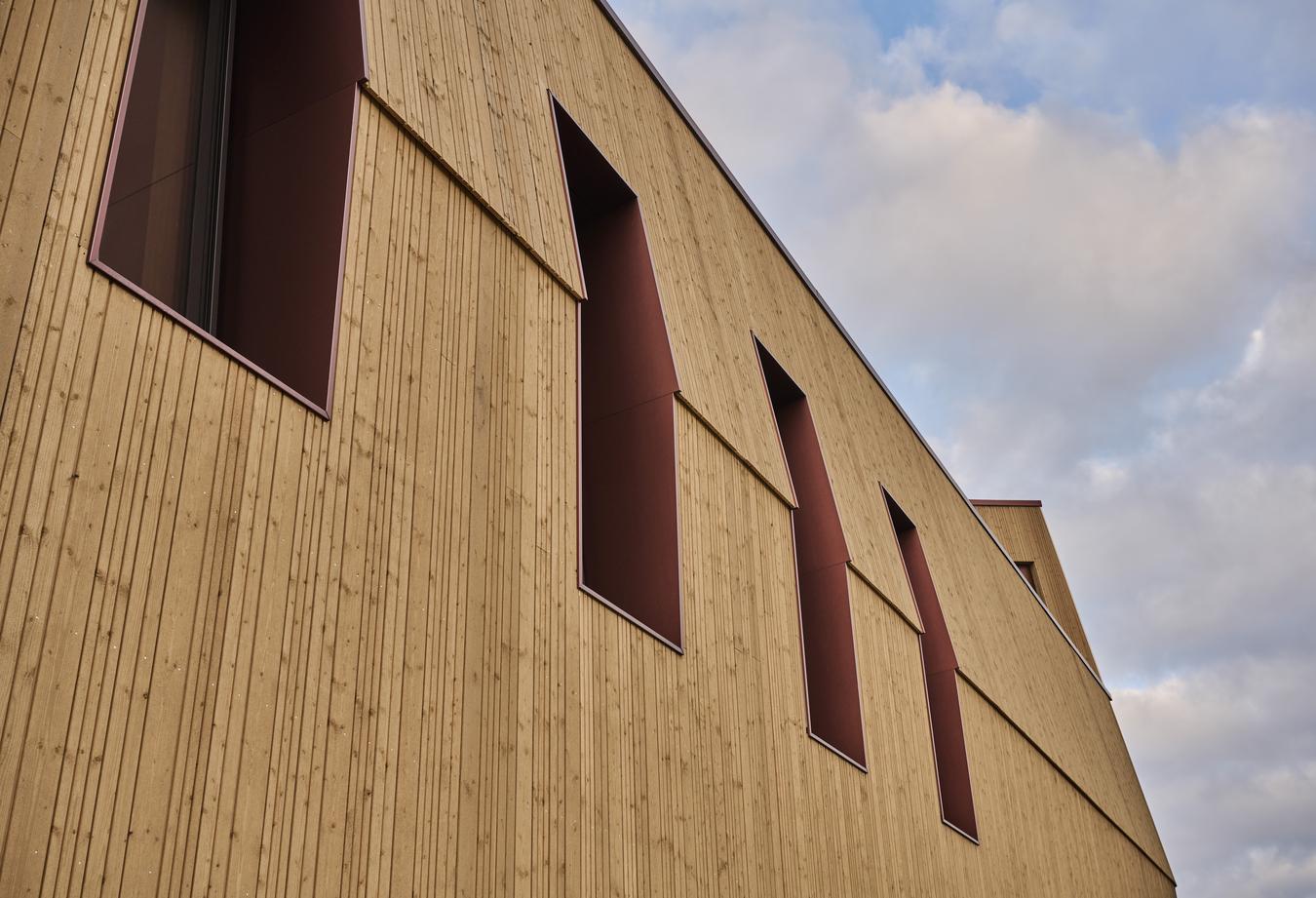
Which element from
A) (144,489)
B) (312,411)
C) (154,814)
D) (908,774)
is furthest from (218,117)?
(908,774)

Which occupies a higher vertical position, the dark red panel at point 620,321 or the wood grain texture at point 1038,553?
the wood grain texture at point 1038,553

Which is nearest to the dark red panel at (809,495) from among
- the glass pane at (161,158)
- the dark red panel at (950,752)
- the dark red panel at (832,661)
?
the dark red panel at (832,661)

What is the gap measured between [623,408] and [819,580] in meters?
3.35

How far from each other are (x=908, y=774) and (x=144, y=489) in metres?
8.60

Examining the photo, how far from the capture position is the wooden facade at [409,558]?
12.8 ft

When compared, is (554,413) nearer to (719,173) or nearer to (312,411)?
(312,411)

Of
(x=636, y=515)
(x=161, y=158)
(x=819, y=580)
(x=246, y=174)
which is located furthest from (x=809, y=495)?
(x=161, y=158)

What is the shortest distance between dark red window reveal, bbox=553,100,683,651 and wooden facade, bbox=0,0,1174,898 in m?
0.19

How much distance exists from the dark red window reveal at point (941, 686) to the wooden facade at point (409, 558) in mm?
2101

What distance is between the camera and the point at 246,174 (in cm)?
620

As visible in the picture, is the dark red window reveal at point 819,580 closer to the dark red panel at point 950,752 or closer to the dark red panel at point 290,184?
the dark red panel at point 950,752

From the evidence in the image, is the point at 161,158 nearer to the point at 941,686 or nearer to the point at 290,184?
the point at 290,184

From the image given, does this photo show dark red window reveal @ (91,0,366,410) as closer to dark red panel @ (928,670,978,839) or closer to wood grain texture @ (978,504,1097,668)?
dark red panel @ (928,670,978,839)

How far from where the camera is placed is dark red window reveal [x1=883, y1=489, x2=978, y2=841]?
13.0 metres
